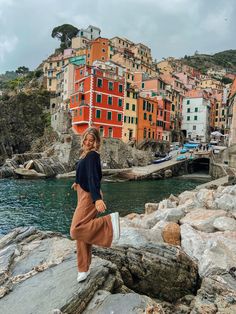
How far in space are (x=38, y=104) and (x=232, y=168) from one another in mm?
41477

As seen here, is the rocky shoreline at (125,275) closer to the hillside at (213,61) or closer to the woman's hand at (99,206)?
the woman's hand at (99,206)

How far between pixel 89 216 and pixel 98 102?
38642 mm

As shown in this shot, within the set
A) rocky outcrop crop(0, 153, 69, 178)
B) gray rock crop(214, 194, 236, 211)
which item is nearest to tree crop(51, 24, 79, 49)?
rocky outcrop crop(0, 153, 69, 178)

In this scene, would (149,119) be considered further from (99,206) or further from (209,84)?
(209,84)

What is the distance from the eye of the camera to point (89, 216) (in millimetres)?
3699

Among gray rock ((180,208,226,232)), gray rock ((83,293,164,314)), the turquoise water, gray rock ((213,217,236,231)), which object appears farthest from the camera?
the turquoise water

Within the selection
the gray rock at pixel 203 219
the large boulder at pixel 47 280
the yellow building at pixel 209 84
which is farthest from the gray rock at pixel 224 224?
the yellow building at pixel 209 84

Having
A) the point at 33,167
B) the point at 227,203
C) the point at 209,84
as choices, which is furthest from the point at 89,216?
the point at 209,84

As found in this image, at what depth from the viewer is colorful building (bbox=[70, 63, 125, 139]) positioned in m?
40.2

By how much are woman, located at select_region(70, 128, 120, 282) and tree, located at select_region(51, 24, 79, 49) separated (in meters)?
93.3

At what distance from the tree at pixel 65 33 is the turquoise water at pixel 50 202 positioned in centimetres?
7357

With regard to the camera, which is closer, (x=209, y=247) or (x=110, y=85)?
(x=209, y=247)

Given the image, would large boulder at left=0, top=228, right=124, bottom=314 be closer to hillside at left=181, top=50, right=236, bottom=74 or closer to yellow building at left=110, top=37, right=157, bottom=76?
yellow building at left=110, top=37, right=157, bottom=76

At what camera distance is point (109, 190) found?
26078 mm
